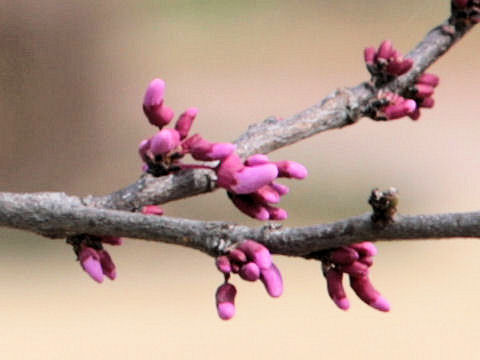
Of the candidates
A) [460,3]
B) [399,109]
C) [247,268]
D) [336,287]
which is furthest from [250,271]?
[460,3]

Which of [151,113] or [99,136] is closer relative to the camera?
[151,113]

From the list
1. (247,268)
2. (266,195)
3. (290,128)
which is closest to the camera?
(247,268)

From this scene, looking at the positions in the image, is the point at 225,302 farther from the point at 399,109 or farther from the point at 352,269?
the point at 399,109

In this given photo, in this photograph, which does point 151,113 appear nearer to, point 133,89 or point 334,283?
point 334,283

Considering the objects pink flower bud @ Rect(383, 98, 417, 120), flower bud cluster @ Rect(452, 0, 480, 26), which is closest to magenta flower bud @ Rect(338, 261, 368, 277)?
pink flower bud @ Rect(383, 98, 417, 120)

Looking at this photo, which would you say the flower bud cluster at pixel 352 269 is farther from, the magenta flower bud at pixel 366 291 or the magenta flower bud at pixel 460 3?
the magenta flower bud at pixel 460 3

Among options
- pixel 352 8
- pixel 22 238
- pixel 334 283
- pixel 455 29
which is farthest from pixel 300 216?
pixel 352 8
